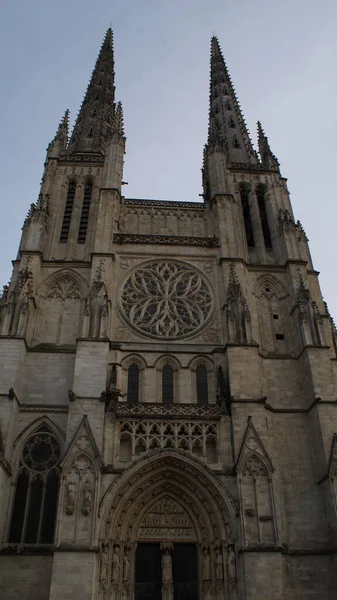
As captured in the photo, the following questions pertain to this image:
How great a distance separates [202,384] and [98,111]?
59.7 ft

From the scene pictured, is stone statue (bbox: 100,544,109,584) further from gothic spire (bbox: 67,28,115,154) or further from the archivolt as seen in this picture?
gothic spire (bbox: 67,28,115,154)

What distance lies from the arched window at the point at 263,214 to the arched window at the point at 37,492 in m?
11.0

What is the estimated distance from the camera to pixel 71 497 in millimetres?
12984

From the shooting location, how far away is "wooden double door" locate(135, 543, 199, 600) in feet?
43.5

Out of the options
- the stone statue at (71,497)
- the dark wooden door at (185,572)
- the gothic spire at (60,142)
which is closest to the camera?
the stone statue at (71,497)

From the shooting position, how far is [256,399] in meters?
14.9

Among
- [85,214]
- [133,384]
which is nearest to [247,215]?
[85,214]

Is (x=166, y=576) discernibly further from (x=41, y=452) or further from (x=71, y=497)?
(x=41, y=452)

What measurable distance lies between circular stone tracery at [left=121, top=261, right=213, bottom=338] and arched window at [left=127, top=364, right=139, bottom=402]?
1.31 metres

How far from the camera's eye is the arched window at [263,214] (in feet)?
68.4

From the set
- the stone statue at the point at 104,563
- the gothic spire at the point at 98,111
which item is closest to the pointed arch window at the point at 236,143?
the gothic spire at the point at 98,111

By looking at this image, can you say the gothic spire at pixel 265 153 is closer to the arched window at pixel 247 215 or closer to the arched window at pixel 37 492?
the arched window at pixel 247 215

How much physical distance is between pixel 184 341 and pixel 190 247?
4.10 metres

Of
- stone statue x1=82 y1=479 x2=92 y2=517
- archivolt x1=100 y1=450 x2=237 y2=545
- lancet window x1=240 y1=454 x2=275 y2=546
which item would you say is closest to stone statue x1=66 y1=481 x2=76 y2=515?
stone statue x1=82 y1=479 x2=92 y2=517
